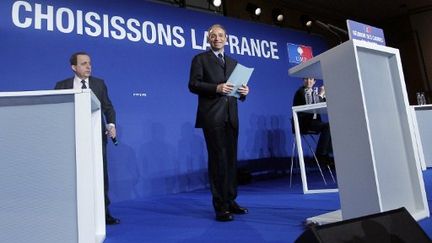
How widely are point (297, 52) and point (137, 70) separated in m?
3.10

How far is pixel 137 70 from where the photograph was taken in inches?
160

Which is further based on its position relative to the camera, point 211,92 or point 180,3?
point 180,3

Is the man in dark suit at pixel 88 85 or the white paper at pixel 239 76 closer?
the white paper at pixel 239 76

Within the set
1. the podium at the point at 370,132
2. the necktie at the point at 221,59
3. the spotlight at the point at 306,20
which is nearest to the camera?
the podium at the point at 370,132

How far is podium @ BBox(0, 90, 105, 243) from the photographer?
1.38m

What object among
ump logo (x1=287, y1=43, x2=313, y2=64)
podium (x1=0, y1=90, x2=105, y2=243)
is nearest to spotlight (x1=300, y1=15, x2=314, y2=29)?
ump logo (x1=287, y1=43, x2=313, y2=64)

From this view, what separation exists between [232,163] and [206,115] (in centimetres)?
39

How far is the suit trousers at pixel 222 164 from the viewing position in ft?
7.13

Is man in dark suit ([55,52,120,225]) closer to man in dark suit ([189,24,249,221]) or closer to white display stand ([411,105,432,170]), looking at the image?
man in dark suit ([189,24,249,221])

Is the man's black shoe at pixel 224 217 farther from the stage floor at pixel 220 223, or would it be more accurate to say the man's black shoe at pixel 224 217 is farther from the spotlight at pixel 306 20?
the spotlight at pixel 306 20

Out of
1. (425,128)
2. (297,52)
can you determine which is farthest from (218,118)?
(297,52)

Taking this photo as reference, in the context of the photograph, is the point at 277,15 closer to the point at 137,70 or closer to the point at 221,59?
the point at 137,70

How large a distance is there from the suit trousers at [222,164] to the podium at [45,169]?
906 millimetres

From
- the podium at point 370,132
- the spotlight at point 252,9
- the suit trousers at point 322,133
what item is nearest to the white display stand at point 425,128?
the suit trousers at point 322,133
